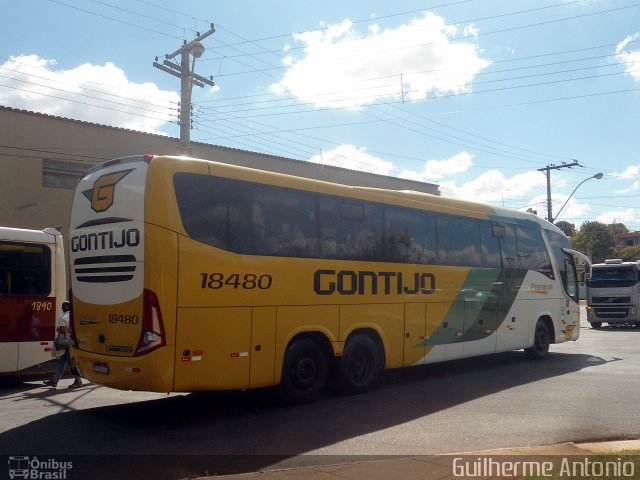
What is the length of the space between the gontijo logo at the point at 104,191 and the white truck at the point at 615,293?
2305 centimetres

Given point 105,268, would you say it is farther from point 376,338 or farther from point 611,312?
point 611,312

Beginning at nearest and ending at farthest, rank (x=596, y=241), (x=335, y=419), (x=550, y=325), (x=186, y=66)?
(x=335, y=419) → (x=550, y=325) → (x=186, y=66) → (x=596, y=241)

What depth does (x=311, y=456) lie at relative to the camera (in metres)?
6.70

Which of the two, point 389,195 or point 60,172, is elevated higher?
point 60,172

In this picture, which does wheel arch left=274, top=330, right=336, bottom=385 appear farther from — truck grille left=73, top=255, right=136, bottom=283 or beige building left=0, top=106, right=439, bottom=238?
beige building left=0, top=106, right=439, bottom=238

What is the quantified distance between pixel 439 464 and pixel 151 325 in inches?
151

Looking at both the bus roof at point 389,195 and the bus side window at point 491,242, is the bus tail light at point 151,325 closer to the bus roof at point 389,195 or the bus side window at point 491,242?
the bus roof at point 389,195

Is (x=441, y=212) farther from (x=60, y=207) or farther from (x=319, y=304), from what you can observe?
(x=60, y=207)

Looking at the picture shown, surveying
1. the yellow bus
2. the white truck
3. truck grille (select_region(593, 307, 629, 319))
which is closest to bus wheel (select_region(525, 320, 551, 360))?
the yellow bus

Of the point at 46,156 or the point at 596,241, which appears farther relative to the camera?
the point at 596,241

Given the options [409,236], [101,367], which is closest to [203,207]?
[101,367]

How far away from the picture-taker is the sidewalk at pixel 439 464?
5.80m

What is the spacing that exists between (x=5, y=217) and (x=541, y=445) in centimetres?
1985

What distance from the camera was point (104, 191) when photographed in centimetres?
860
